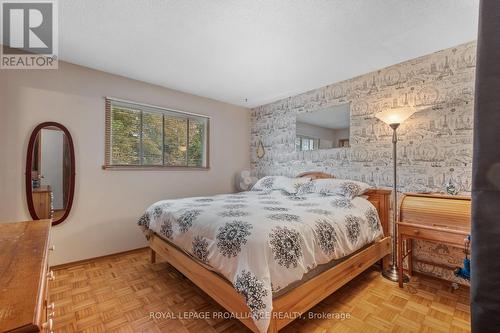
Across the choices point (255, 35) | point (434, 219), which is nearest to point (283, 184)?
point (434, 219)

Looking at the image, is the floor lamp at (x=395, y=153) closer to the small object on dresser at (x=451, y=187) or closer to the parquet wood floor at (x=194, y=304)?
the parquet wood floor at (x=194, y=304)

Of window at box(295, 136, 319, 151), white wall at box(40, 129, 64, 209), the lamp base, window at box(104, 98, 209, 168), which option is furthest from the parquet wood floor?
window at box(295, 136, 319, 151)

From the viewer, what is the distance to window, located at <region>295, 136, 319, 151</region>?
3479mm

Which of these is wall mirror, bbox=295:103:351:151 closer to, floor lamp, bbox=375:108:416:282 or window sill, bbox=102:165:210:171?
floor lamp, bbox=375:108:416:282

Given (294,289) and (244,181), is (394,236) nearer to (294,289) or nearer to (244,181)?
(294,289)

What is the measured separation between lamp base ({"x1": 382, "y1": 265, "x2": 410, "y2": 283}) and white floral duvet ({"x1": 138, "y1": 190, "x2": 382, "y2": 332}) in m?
0.40

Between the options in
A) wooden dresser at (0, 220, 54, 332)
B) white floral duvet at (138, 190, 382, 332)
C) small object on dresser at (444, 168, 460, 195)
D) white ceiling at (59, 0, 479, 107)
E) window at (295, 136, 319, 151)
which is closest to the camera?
wooden dresser at (0, 220, 54, 332)

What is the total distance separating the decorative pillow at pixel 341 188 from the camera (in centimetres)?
255

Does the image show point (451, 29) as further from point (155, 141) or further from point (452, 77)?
point (155, 141)

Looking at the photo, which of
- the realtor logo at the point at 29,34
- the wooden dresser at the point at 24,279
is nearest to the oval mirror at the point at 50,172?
the realtor logo at the point at 29,34

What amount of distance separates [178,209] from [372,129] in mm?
2464

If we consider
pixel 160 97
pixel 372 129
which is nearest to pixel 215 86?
pixel 160 97

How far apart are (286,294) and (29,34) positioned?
3.14 m

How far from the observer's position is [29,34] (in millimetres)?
2133
